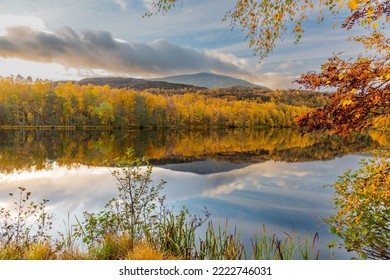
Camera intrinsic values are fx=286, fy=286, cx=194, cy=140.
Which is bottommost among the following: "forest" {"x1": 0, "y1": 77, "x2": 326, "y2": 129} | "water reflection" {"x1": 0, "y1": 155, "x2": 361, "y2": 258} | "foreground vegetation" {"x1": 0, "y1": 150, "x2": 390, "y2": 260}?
"water reflection" {"x1": 0, "y1": 155, "x2": 361, "y2": 258}

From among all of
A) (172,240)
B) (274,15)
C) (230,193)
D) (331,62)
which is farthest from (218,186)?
(274,15)

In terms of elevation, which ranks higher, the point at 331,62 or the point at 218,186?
the point at 331,62

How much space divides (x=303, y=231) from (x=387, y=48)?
5.99 m

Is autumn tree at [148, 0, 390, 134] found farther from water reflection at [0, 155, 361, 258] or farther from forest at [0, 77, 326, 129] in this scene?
forest at [0, 77, 326, 129]

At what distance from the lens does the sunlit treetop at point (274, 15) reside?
125 inches

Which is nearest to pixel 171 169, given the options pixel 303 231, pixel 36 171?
pixel 36 171

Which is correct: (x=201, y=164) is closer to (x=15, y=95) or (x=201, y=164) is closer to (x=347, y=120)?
(x=347, y=120)

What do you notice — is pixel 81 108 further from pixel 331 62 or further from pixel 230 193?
pixel 331 62

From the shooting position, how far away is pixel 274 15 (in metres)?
3.37

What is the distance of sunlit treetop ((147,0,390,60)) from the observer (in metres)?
3.19

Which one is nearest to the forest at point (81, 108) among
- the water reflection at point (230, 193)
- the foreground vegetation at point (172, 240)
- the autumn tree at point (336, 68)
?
the water reflection at point (230, 193)

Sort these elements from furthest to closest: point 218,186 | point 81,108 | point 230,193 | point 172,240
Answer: point 81,108
point 218,186
point 230,193
point 172,240

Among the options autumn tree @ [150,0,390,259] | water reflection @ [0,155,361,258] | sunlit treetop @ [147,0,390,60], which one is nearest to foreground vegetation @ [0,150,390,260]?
autumn tree @ [150,0,390,259]

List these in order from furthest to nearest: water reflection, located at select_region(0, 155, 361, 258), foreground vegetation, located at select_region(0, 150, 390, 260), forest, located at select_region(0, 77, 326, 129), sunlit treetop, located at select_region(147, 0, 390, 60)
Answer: forest, located at select_region(0, 77, 326, 129) < water reflection, located at select_region(0, 155, 361, 258) < foreground vegetation, located at select_region(0, 150, 390, 260) < sunlit treetop, located at select_region(147, 0, 390, 60)
